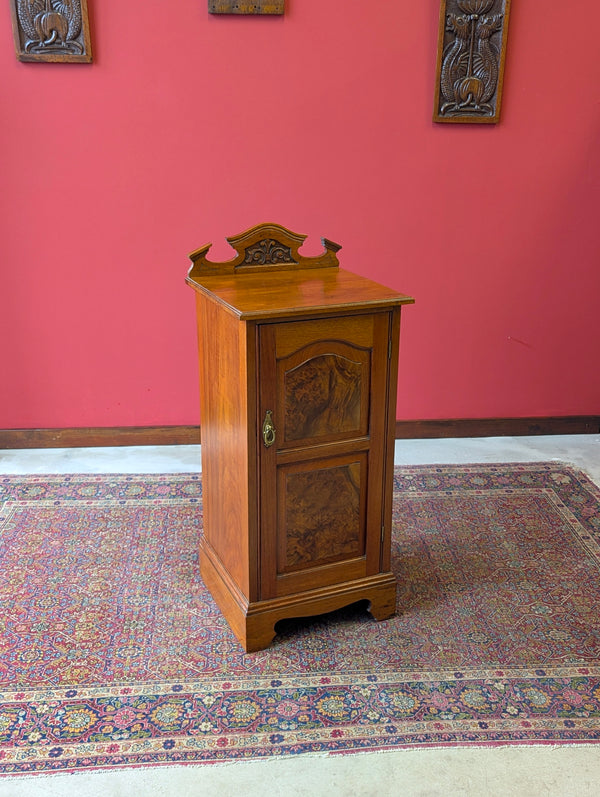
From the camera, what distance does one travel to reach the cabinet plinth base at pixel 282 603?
262 cm

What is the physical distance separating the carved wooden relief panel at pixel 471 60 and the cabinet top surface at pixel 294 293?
1449 millimetres

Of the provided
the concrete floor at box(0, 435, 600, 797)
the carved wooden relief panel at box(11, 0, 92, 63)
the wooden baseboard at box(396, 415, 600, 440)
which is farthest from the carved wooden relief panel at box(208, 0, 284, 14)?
the concrete floor at box(0, 435, 600, 797)

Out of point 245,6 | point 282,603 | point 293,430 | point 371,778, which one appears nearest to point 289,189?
point 245,6

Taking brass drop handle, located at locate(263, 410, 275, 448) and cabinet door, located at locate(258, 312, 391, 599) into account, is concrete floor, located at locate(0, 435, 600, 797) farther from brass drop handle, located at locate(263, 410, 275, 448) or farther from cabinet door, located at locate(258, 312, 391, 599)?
brass drop handle, located at locate(263, 410, 275, 448)

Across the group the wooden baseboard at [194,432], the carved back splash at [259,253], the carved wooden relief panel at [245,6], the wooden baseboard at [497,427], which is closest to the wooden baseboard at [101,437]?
the wooden baseboard at [194,432]

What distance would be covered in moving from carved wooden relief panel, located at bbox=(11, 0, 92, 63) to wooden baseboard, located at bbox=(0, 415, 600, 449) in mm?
1719

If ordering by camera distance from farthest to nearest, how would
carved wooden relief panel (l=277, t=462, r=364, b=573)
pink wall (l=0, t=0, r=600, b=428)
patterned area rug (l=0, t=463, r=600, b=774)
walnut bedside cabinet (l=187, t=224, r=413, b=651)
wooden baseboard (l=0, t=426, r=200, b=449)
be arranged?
wooden baseboard (l=0, t=426, r=200, b=449)
pink wall (l=0, t=0, r=600, b=428)
carved wooden relief panel (l=277, t=462, r=364, b=573)
walnut bedside cabinet (l=187, t=224, r=413, b=651)
patterned area rug (l=0, t=463, r=600, b=774)

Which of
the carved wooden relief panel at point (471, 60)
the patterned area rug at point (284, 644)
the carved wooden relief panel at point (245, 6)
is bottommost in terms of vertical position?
the patterned area rug at point (284, 644)

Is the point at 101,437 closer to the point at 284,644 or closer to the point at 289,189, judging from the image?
the point at 289,189

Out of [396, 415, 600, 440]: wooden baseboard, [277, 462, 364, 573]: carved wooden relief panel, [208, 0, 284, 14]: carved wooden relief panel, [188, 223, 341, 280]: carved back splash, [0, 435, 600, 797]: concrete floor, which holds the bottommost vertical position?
[0, 435, 600, 797]: concrete floor

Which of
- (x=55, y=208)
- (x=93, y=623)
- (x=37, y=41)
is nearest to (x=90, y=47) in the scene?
(x=37, y=41)

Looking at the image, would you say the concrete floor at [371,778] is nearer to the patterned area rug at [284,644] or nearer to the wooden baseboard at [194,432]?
the patterned area rug at [284,644]

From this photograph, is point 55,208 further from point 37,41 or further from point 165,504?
point 165,504

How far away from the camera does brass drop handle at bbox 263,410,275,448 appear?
2453 millimetres
